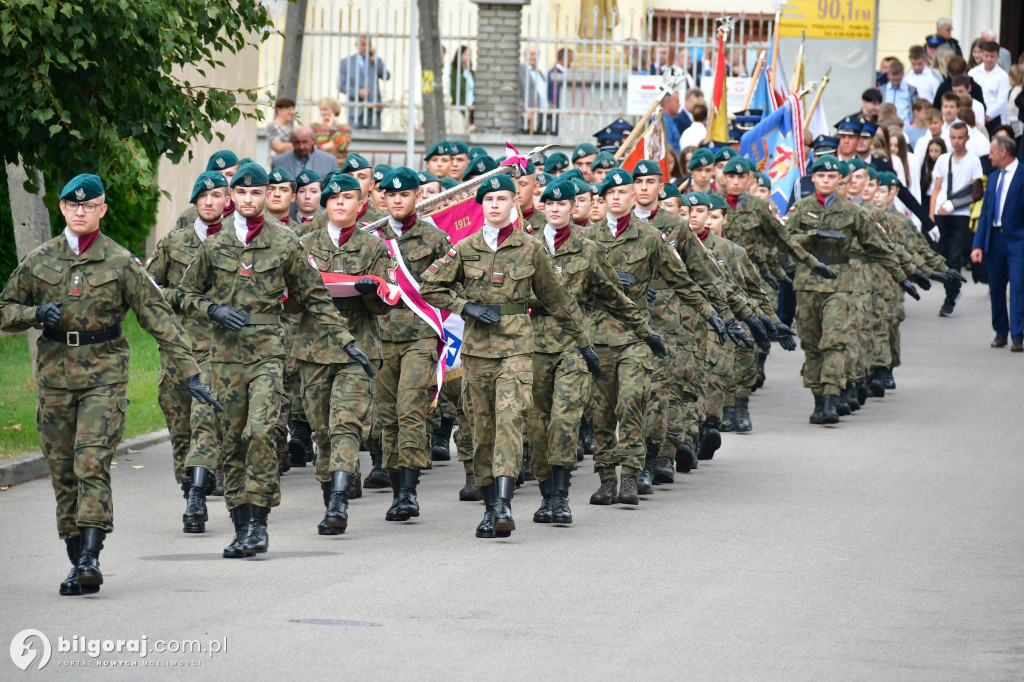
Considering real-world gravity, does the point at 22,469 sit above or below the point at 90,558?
below

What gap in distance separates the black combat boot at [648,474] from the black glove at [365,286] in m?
2.15

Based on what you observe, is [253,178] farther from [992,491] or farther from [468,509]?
[992,491]

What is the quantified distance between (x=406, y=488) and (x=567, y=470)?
99cm

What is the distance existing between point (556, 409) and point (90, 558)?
326cm

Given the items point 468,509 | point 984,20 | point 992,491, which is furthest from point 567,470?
point 984,20

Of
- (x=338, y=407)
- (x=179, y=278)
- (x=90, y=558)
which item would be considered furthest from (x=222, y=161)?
(x=90, y=558)

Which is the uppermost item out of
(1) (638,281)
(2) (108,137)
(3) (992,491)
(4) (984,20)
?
(4) (984,20)

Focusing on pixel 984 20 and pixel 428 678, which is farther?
pixel 984 20

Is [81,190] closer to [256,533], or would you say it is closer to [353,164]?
[256,533]

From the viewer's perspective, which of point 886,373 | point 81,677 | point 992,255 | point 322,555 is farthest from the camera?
point 992,255

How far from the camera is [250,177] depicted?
994cm

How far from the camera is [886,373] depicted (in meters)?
18.6

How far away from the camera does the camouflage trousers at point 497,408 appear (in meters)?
10.2

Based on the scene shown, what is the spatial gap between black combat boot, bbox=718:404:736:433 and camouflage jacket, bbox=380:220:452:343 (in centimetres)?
473
